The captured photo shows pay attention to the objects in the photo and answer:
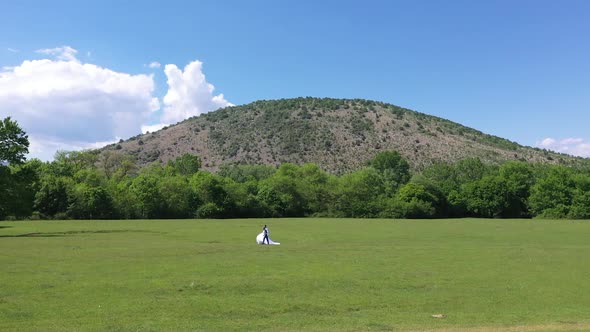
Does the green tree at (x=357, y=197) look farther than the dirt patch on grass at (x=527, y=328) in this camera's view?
Yes

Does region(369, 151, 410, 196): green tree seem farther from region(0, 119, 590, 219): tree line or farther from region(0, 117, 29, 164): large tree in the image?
region(0, 117, 29, 164): large tree

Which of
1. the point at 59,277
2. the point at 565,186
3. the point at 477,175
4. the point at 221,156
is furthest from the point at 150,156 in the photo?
the point at 59,277

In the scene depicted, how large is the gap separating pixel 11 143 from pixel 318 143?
132 meters

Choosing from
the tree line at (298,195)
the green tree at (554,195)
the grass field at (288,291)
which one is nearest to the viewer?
the grass field at (288,291)

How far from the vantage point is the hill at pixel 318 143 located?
169500 mm

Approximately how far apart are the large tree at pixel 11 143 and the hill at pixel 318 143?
11555cm

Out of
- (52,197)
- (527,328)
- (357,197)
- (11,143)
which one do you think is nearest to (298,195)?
(357,197)

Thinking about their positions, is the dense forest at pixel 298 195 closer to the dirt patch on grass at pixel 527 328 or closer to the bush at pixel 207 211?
the bush at pixel 207 211

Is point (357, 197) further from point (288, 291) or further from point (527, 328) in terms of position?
point (527, 328)

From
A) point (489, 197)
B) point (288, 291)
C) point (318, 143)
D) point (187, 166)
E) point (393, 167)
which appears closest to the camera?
point (288, 291)

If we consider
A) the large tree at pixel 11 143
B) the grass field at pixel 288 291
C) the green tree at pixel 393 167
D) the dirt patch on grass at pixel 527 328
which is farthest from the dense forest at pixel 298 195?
the dirt patch on grass at pixel 527 328

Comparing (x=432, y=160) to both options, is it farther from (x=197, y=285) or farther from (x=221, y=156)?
(x=197, y=285)

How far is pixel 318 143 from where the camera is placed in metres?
176

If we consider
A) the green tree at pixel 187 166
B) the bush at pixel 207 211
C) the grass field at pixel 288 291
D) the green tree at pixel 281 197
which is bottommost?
the grass field at pixel 288 291
